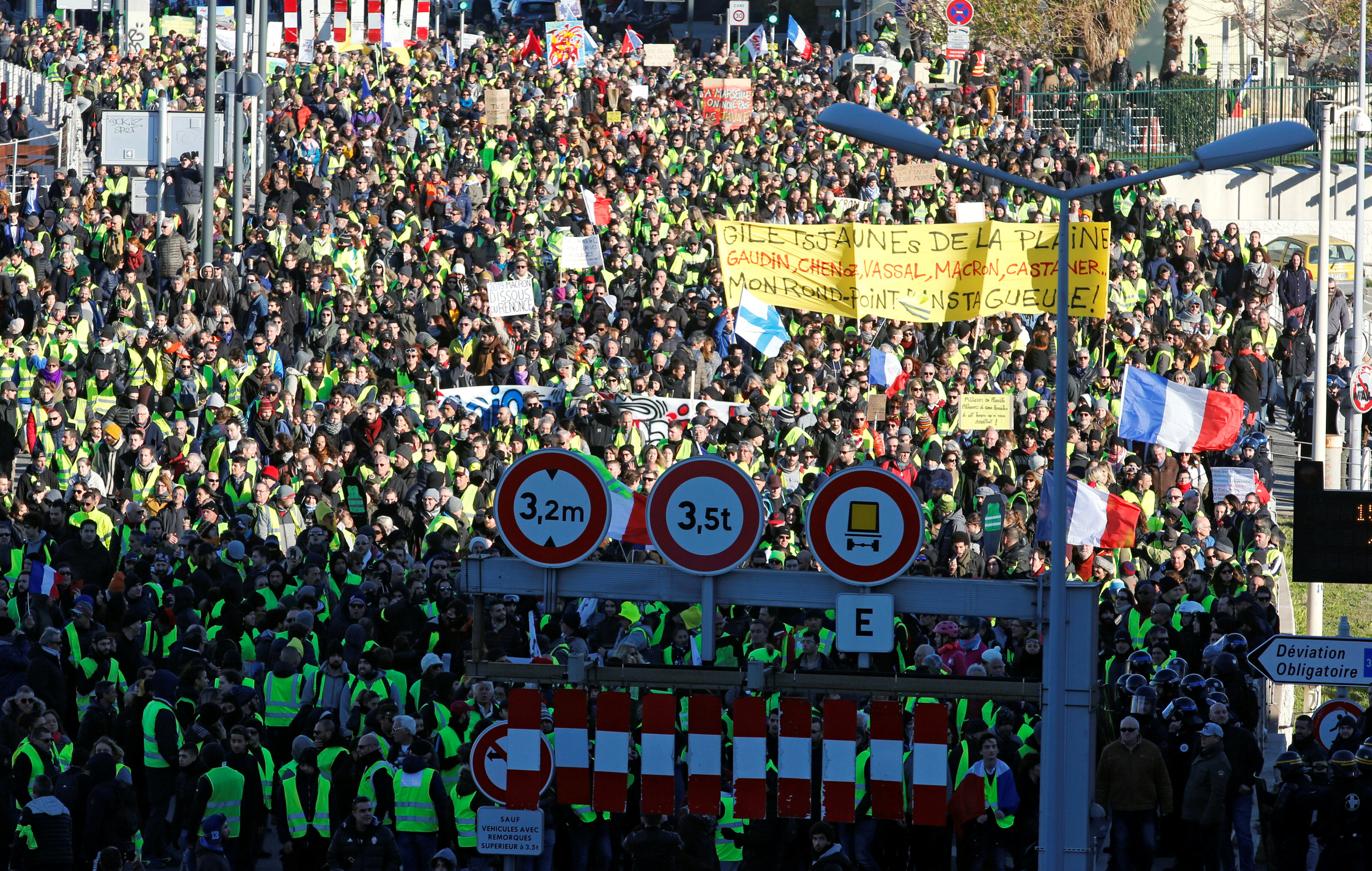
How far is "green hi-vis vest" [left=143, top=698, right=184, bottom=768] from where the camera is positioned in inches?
521

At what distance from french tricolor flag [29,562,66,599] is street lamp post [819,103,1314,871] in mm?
8527

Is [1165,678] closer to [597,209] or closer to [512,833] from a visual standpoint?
[512,833]

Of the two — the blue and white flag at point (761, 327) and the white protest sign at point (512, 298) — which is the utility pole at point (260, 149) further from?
the blue and white flag at point (761, 327)

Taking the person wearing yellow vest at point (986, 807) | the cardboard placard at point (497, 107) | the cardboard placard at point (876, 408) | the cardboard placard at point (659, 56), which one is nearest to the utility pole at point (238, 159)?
the cardboard placard at point (497, 107)

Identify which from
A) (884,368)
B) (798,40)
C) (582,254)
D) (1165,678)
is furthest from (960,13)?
(1165,678)

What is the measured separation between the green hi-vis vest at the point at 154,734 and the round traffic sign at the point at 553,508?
16.4ft

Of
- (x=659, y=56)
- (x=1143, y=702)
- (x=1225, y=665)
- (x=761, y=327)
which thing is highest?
(x=659, y=56)

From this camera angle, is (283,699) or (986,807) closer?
(986,807)

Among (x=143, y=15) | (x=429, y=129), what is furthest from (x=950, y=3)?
(x=143, y=15)

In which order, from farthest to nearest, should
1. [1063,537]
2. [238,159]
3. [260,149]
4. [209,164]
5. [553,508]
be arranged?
[260,149] → [238,159] → [209,164] → [1063,537] → [553,508]

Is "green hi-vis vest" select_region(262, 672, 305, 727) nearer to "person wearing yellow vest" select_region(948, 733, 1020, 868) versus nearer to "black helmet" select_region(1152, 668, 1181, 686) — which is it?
"person wearing yellow vest" select_region(948, 733, 1020, 868)

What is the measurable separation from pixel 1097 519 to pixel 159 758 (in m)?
8.33

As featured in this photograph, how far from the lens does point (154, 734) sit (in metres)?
13.3

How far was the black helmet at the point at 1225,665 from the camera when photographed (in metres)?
14.4
